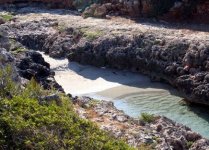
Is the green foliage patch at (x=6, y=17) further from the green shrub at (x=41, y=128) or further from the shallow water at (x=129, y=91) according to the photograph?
the green shrub at (x=41, y=128)

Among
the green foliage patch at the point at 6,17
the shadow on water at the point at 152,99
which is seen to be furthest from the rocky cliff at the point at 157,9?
the shadow on water at the point at 152,99

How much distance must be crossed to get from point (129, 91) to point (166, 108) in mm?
3226

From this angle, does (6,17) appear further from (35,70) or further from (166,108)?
(166,108)

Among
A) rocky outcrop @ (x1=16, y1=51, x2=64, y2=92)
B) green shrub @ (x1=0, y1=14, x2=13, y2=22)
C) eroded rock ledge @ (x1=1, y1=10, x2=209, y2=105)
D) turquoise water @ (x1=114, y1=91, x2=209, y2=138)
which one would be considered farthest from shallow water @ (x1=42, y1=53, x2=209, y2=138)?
green shrub @ (x1=0, y1=14, x2=13, y2=22)

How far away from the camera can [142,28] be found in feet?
104

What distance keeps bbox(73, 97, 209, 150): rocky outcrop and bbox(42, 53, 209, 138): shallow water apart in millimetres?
3355

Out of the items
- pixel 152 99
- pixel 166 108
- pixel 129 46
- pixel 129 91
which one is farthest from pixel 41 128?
pixel 129 46

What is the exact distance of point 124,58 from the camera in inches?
1181

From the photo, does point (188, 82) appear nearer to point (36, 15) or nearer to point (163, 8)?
point (163, 8)

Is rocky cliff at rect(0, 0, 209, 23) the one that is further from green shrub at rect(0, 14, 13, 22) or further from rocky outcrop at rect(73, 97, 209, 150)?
rocky outcrop at rect(73, 97, 209, 150)

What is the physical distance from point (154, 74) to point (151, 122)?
10000 mm

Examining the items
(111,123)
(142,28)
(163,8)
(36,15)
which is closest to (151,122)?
(111,123)

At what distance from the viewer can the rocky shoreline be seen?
58.3 feet

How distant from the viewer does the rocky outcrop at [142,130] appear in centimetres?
1681
